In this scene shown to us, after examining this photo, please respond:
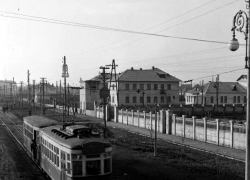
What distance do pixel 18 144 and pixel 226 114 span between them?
126 feet

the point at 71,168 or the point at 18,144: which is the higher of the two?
the point at 71,168

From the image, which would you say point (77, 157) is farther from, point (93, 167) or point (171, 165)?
point (171, 165)

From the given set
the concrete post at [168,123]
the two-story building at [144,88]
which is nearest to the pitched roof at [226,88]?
the two-story building at [144,88]

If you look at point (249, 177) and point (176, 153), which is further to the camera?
point (176, 153)

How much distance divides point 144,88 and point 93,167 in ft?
201

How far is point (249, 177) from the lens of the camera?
973 centimetres

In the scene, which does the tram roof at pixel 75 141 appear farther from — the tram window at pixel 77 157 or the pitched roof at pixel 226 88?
the pitched roof at pixel 226 88

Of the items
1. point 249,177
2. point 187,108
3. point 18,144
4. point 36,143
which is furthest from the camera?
point 187,108

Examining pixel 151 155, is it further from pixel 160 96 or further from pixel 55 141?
→ pixel 160 96

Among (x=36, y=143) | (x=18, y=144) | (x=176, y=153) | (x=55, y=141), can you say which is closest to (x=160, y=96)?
(x=18, y=144)

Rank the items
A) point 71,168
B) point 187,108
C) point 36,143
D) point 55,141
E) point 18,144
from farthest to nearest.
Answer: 1. point 187,108
2. point 18,144
3. point 36,143
4. point 55,141
5. point 71,168

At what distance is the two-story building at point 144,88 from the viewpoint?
72.2 m

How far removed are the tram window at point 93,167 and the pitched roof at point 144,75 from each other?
6002 cm

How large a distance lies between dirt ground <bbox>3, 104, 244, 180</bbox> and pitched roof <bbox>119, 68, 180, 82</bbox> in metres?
47.1
